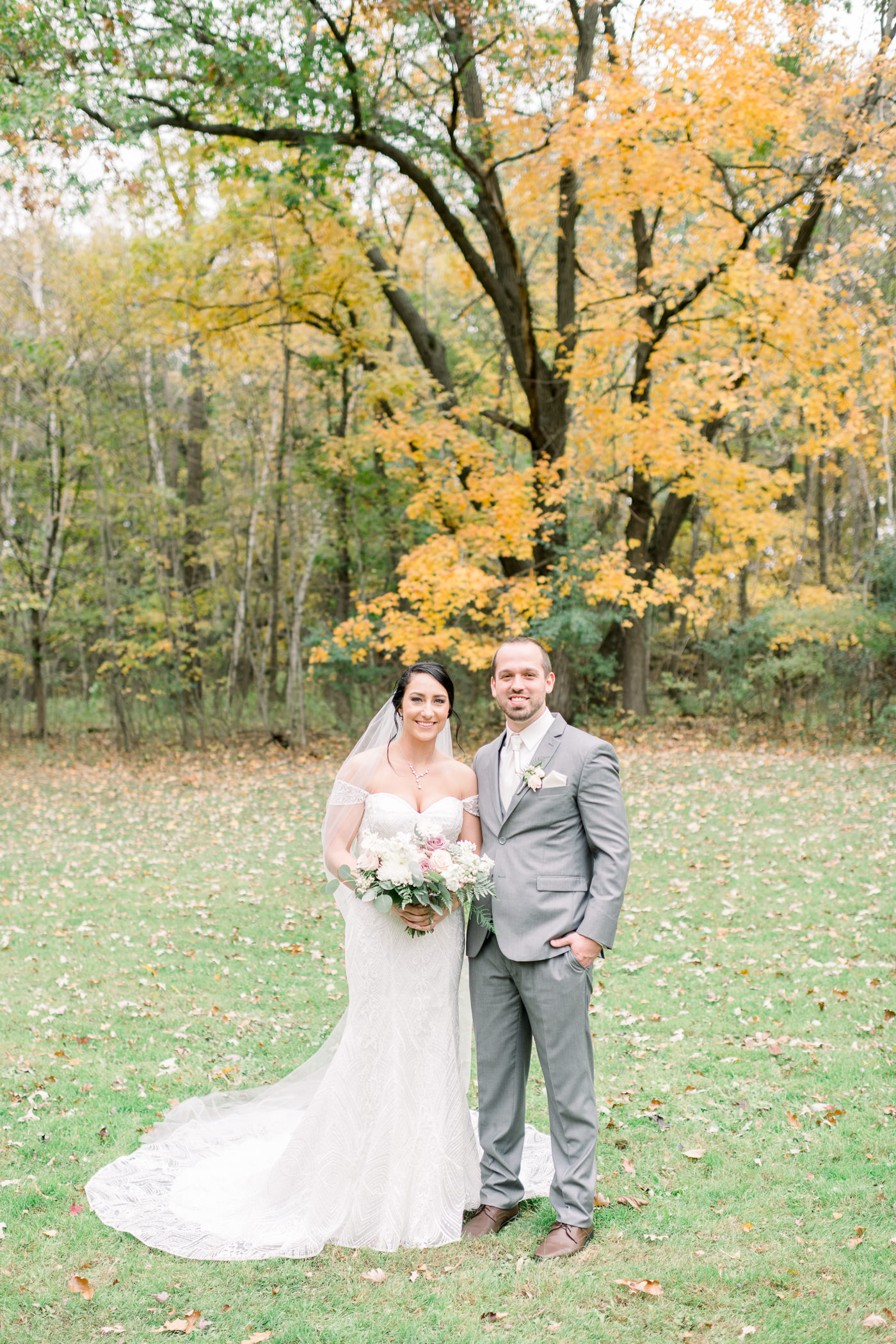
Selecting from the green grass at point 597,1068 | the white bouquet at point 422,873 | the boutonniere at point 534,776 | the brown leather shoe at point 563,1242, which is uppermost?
the boutonniere at point 534,776

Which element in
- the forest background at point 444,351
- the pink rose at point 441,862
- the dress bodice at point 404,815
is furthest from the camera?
the forest background at point 444,351

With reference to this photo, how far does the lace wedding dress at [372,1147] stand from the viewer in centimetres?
392

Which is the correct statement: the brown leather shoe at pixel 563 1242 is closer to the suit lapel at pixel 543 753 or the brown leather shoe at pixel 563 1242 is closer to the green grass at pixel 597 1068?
the green grass at pixel 597 1068

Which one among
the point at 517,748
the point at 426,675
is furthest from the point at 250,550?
the point at 517,748

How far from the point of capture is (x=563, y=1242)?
3.75m

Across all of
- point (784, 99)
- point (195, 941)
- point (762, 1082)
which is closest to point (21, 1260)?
point (762, 1082)

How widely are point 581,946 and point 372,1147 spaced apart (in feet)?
3.96

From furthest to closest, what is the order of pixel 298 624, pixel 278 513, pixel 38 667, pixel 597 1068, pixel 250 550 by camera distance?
pixel 38 667, pixel 250 550, pixel 298 624, pixel 278 513, pixel 597 1068

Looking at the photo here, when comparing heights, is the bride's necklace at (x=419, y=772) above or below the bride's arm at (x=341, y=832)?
above

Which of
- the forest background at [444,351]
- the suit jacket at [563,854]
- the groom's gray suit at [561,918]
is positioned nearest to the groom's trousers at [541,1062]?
the groom's gray suit at [561,918]

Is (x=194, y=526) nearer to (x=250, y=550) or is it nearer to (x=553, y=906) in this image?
(x=250, y=550)

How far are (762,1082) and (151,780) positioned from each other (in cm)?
1299

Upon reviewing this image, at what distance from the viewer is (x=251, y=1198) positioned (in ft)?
13.7

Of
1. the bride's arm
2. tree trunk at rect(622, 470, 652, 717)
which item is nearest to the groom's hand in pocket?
the bride's arm
